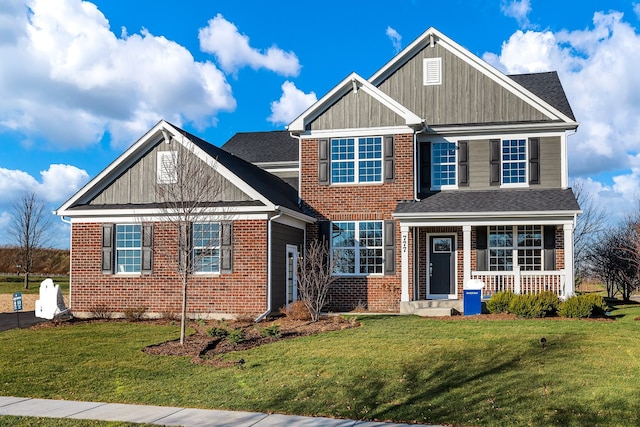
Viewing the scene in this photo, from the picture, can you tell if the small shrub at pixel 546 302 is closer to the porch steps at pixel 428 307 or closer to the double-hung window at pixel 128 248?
the porch steps at pixel 428 307

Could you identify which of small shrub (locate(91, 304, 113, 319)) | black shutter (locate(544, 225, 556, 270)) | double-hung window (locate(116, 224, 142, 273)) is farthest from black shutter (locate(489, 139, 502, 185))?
small shrub (locate(91, 304, 113, 319))

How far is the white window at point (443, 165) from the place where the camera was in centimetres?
2097

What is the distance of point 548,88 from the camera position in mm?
22578

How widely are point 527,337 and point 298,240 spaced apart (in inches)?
345

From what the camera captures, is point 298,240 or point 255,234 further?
point 298,240

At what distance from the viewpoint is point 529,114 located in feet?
67.6

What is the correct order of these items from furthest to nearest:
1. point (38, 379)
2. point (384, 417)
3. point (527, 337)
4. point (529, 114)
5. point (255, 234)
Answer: point (529, 114) → point (255, 234) → point (527, 337) → point (38, 379) → point (384, 417)

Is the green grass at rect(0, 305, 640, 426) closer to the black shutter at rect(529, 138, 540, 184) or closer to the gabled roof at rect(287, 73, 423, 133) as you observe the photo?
the black shutter at rect(529, 138, 540, 184)

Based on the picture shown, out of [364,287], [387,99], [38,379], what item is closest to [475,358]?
[38,379]

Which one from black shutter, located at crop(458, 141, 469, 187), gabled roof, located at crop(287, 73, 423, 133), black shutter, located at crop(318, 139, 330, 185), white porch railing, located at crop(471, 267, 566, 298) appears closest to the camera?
white porch railing, located at crop(471, 267, 566, 298)

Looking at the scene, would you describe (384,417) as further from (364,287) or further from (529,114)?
(529,114)

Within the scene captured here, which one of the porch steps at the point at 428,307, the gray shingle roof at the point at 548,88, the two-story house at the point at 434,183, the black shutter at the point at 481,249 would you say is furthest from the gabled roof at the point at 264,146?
the gray shingle roof at the point at 548,88

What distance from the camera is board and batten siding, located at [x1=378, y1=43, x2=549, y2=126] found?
822 inches

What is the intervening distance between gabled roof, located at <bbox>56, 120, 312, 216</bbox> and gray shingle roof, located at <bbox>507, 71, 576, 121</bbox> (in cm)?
920
